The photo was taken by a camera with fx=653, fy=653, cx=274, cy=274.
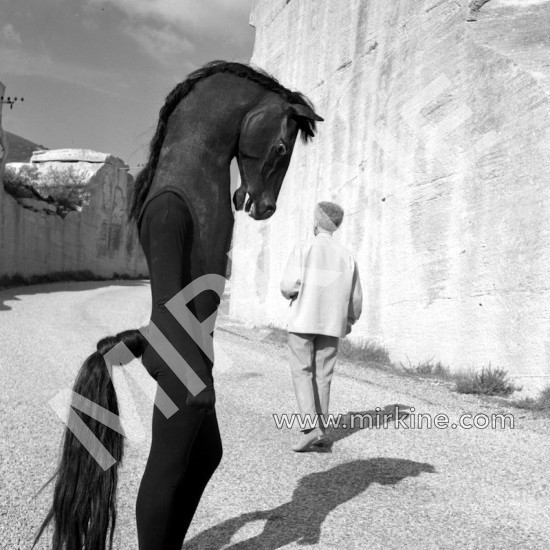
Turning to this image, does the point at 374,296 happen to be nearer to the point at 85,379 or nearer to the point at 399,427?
the point at 399,427

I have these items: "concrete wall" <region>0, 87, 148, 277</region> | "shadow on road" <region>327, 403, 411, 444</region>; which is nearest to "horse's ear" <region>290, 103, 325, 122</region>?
"shadow on road" <region>327, 403, 411, 444</region>

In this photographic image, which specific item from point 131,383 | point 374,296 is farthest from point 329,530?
point 374,296

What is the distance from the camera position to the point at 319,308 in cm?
482

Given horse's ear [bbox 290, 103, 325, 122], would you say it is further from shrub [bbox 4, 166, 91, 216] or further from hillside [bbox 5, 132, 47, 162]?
hillside [bbox 5, 132, 47, 162]

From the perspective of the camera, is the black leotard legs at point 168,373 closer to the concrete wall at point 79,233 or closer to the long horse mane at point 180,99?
the long horse mane at point 180,99

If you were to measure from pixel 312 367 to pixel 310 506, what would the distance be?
5.33 feet

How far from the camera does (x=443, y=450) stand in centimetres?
471

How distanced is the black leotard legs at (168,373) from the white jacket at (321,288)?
2.73 meters

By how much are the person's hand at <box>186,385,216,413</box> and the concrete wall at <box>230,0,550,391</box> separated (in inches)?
225

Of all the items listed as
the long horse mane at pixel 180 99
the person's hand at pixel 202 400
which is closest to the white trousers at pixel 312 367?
the long horse mane at pixel 180 99

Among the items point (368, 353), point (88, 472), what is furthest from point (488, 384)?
point (88, 472)

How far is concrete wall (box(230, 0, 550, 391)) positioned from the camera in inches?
Result: 289

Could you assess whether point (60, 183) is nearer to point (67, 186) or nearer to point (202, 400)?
point (67, 186)

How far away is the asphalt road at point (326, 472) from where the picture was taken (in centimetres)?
303
